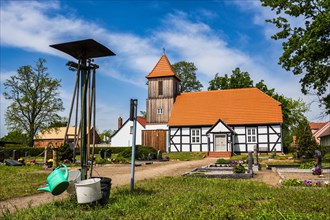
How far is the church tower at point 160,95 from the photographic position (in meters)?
36.5

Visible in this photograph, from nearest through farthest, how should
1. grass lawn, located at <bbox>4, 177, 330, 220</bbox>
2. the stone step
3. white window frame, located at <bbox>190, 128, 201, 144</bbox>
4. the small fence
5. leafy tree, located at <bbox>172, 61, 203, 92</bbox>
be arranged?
grass lawn, located at <bbox>4, 177, 330, 220</bbox>, the stone step, white window frame, located at <bbox>190, 128, 201, 144</bbox>, the small fence, leafy tree, located at <bbox>172, 61, 203, 92</bbox>

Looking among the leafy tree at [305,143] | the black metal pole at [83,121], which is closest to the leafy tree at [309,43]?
the leafy tree at [305,143]

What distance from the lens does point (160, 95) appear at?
37.3 m

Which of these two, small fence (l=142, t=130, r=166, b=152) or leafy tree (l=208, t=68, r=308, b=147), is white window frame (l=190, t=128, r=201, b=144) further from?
leafy tree (l=208, t=68, r=308, b=147)

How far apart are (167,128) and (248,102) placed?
1004 centimetres

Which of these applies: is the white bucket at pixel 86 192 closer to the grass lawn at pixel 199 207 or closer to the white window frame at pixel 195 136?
the grass lawn at pixel 199 207

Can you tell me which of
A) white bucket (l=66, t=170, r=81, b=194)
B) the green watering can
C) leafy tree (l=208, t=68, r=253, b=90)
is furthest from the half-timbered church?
the green watering can

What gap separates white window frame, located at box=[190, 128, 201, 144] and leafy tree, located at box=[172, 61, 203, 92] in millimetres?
18198

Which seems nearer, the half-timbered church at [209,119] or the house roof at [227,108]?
the half-timbered church at [209,119]

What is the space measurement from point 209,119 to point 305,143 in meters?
12.4

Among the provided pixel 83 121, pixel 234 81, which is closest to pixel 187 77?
pixel 234 81

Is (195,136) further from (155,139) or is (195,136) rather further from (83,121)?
(83,121)

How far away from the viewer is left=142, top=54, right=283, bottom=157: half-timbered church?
3092 cm

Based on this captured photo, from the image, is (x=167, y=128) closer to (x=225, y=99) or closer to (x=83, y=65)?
(x=225, y=99)
